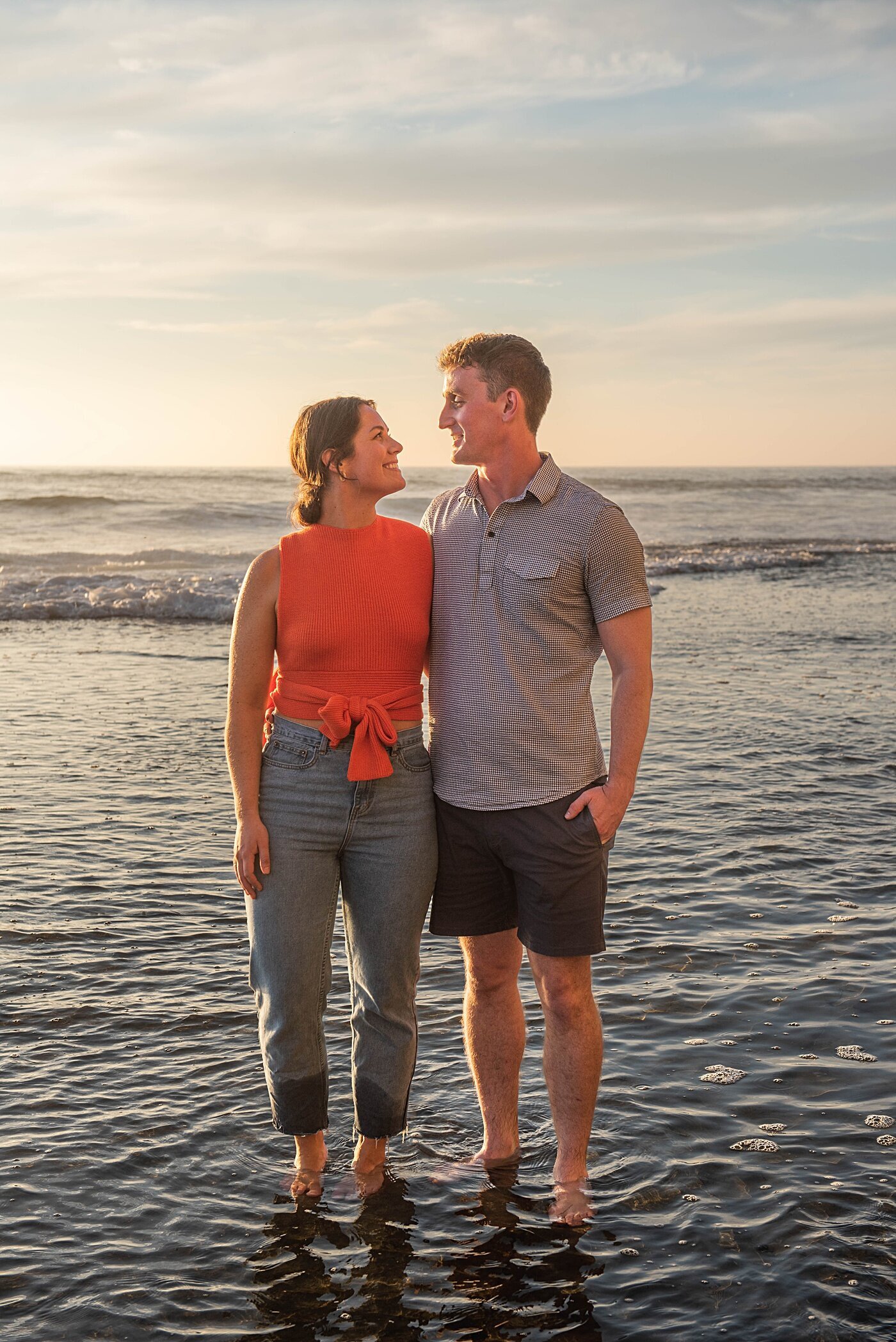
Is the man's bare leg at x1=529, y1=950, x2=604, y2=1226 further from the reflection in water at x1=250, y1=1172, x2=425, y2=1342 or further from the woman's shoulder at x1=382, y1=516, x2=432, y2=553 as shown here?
the woman's shoulder at x1=382, y1=516, x2=432, y2=553

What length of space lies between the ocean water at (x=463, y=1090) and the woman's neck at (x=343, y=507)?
183 cm

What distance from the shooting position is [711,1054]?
4.11 meters

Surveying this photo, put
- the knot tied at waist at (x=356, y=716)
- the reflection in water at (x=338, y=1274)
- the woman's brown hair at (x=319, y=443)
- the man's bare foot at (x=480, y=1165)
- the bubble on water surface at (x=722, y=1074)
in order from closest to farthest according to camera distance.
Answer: the reflection in water at (x=338, y=1274), the knot tied at waist at (x=356, y=716), the woman's brown hair at (x=319, y=443), the man's bare foot at (x=480, y=1165), the bubble on water surface at (x=722, y=1074)

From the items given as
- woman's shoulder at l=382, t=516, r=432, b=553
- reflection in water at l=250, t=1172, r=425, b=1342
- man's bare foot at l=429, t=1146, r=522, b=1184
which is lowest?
man's bare foot at l=429, t=1146, r=522, b=1184

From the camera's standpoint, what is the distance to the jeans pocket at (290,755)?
Answer: 3148 mm

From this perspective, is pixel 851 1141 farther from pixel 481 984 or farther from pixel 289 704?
pixel 289 704

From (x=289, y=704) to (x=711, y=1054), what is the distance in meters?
1.99

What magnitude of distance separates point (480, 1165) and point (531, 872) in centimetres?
93

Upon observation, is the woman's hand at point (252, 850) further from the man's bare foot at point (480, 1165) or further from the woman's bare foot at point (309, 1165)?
the man's bare foot at point (480, 1165)

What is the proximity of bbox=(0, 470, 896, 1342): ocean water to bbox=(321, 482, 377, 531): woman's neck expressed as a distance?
183 cm

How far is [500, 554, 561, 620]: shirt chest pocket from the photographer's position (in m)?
3.26

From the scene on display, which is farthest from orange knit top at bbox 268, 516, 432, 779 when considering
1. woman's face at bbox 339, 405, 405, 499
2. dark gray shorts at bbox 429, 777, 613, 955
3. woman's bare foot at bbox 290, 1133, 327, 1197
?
woman's bare foot at bbox 290, 1133, 327, 1197

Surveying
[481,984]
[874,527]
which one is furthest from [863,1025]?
[874,527]

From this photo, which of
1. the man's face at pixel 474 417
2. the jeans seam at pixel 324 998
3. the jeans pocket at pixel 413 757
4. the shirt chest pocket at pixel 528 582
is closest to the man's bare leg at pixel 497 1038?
the jeans seam at pixel 324 998
